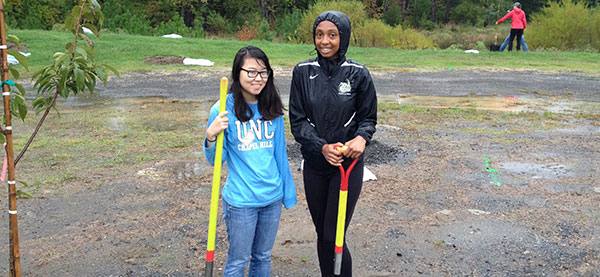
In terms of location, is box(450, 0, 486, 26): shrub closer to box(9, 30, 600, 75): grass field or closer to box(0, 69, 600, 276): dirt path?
box(9, 30, 600, 75): grass field

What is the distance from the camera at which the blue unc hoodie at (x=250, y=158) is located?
2.97 metres

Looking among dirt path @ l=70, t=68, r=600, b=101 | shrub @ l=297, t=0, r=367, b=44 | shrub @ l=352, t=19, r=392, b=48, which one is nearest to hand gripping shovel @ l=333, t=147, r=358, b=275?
dirt path @ l=70, t=68, r=600, b=101

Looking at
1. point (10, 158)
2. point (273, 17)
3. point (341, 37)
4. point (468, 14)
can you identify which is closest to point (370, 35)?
point (273, 17)

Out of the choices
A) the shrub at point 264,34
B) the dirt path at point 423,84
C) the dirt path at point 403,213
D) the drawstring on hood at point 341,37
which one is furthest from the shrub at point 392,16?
the drawstring on hood at point 341,37

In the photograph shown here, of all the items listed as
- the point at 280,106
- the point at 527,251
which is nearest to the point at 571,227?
the point at 527,251

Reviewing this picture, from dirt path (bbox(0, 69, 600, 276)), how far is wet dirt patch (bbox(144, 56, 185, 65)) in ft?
25.1

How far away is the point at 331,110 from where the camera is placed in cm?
304

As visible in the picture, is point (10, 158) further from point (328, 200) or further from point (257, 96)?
point (328, 200)

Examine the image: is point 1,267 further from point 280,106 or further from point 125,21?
point 125,21

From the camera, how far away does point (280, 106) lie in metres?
3.10

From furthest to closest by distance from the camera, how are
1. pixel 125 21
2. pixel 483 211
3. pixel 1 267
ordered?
pixel 125 21, pixel 483 211, pixel 1 267

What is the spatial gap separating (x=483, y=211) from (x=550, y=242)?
0.78m

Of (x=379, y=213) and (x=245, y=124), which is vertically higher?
(x=245, y=124)

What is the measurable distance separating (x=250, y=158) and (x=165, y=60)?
14.4 m
